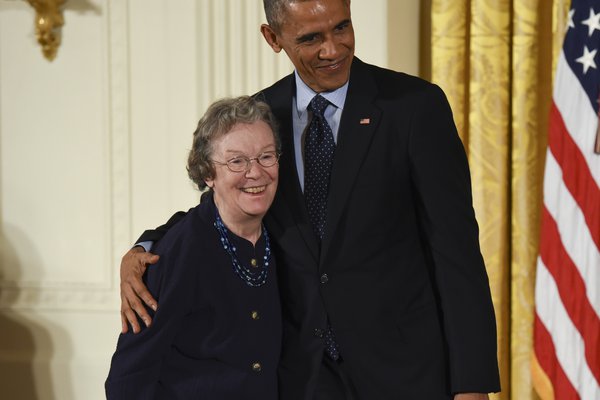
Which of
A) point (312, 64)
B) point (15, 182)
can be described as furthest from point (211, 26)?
point (312, 64)

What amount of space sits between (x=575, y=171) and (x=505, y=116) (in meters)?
0.33

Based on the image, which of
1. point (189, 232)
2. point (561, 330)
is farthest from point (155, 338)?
point (561, 330)

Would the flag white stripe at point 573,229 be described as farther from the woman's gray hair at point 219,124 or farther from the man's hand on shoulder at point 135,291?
the man's hand on shoulder at point 135,291

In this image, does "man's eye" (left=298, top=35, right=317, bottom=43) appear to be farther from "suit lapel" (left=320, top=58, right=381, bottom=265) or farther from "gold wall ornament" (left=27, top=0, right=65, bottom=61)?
"gold wall ornament" (left=27, top=0, right=65, bottom=61)

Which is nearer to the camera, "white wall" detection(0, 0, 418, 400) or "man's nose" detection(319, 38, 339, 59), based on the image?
"man's nose" detection(319, 38, 339, 59)

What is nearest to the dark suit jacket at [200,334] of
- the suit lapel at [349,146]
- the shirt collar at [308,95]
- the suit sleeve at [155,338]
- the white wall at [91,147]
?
the suit sleeve at [155,338]

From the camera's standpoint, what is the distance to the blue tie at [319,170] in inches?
89.5

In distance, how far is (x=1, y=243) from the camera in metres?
4.07

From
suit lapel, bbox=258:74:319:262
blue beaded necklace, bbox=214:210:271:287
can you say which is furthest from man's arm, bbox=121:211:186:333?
suit lapel, bbox=258:74:319:262

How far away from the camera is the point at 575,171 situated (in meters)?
3.38

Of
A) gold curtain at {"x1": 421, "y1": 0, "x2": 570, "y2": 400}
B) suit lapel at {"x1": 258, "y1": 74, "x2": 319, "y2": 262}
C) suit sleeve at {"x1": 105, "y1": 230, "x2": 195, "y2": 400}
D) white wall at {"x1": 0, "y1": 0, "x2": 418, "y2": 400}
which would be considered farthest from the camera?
white wall at {"x1": 0, "y1": 0, "x2": 418, "y2": 400}

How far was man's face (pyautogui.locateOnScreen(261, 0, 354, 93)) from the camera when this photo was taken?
7.10ft

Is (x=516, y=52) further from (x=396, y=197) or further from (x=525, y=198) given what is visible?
(x=396, y=197)

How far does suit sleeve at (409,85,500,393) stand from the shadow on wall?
220cm
